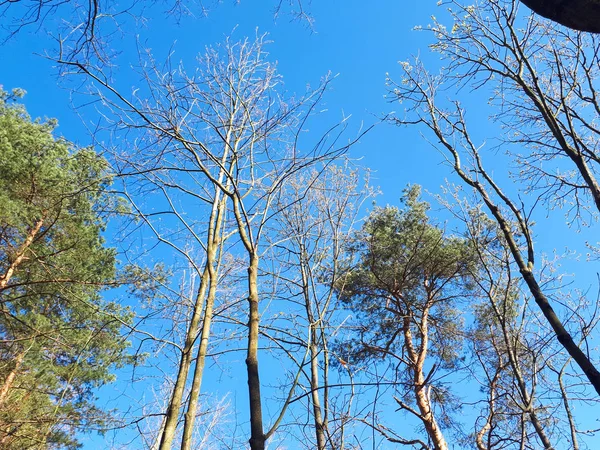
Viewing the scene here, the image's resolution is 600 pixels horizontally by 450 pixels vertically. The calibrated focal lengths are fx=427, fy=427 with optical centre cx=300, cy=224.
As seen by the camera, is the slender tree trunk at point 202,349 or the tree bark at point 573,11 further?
the slender tree trunk at point 202,349

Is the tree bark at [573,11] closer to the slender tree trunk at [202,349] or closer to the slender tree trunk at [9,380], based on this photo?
the slender tree trunk at [202,349]

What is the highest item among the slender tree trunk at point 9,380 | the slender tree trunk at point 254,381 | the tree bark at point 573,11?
the slender tree trunk at point 9,380

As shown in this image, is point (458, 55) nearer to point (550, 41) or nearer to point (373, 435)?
point (550, 41)

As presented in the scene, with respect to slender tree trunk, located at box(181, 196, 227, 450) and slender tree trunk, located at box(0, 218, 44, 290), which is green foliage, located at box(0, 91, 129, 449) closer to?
slender tree trunk, located at box(0, 218, 44, 290)

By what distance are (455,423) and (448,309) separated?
332 cm

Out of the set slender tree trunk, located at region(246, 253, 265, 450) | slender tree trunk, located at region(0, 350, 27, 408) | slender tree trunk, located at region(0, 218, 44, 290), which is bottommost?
slender tree trunk, located at region(246, 253, 265, 450)

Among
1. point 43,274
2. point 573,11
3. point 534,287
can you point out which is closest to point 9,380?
point 43,274

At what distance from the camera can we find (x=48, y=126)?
36.2 feet

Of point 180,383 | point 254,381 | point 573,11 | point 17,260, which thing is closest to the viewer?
point 573,11

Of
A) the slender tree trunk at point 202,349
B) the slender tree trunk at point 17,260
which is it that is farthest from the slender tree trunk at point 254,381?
the slender tree trunk at point 17,260

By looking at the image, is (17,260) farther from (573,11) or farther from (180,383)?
(573,11)

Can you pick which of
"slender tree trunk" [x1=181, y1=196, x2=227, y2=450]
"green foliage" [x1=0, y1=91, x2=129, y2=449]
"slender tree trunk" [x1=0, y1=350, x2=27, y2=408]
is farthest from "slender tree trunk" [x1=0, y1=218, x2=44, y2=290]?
"slender tree trunk" [x1=181, y1=196, x2=227, y2=450]

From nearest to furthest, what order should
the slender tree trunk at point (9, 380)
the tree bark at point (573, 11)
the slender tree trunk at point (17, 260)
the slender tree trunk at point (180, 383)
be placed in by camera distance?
the tree bark at point (573, 11) < the slender tree trunk at point (180, 383) < the slender tree trunk at point (9, 380) < the slender tree trunk at point (17, 260)

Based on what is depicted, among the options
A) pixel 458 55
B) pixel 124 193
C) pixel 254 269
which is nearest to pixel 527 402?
pixel 254 269
